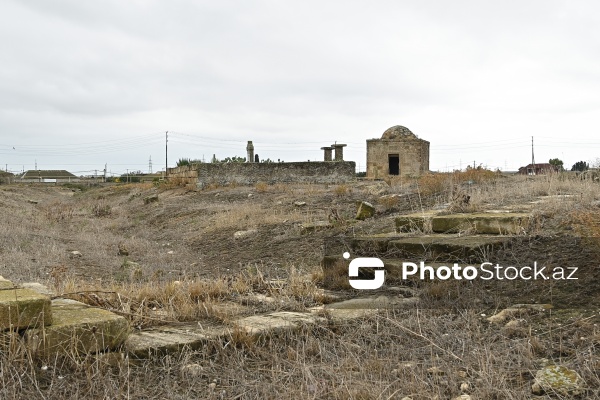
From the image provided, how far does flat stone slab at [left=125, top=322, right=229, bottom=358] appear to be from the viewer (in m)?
3.18

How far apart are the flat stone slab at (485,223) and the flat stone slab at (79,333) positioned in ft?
14.2

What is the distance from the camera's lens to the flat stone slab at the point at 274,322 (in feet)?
11.7

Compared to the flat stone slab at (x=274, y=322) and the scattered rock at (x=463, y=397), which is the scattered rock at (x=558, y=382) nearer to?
the scattered rock at (x=463, y=397)

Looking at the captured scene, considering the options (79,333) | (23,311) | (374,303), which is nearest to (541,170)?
(374,303)

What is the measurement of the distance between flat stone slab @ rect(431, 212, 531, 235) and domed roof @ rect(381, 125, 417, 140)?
921 inches

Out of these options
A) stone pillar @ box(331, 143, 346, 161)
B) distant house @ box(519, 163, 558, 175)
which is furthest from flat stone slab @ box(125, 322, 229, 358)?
stone pillar @ box(331, 143, 346, 161)

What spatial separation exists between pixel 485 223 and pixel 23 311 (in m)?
4.95

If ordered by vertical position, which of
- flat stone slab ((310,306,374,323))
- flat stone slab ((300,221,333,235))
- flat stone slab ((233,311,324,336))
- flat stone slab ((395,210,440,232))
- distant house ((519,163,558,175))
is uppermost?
distant house ((519,163,558,175))

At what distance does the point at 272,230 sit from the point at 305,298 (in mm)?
5743

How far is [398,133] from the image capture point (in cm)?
2969

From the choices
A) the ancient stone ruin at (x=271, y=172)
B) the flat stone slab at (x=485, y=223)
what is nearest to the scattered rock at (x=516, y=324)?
the flat stone slab at (x=485, y=223)

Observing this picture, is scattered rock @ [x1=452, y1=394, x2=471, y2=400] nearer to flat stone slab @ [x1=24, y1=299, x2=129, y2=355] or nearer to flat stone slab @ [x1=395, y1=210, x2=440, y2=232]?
flat stone slab @ [x1=24, y1=299, x2=129, y2=355]

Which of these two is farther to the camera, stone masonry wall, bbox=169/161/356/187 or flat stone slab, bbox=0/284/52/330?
stone masonry wall, bbox=169/161/356/187

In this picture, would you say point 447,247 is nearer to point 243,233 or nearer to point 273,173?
point 243,233
